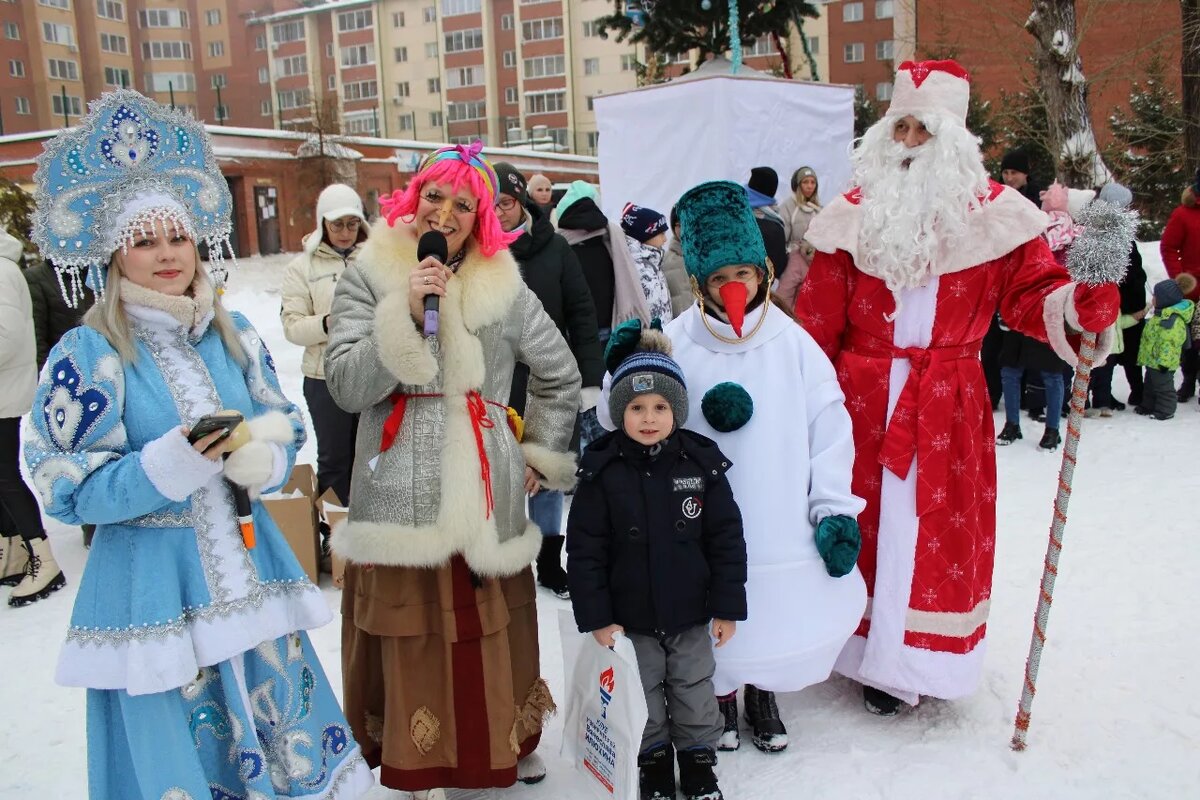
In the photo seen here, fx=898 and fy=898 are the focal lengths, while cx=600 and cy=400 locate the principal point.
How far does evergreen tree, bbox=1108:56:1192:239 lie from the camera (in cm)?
1558

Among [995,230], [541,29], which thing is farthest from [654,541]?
[541,29]

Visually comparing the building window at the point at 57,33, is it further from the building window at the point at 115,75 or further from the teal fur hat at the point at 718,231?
the teal fur hat at the point at 718,231

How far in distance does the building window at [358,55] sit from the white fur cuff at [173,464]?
2130 inches

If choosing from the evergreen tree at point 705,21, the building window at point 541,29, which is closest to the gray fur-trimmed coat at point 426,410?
the evergreen tree at point 705,21

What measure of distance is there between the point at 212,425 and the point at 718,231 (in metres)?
1.63

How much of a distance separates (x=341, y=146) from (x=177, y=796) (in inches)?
935

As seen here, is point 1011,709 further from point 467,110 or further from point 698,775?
point 467,110

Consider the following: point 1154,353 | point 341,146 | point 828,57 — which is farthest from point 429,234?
point 828,57

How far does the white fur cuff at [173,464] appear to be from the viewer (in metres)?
1.99

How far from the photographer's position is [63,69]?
4744 centimetres

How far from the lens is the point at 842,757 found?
3023mm

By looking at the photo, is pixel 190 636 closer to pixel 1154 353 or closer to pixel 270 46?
pixel 1154 353

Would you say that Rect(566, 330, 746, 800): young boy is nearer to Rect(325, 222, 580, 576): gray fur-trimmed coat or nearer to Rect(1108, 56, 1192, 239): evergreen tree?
Rect(325, 222, 580, 576): gray fur-trimmed coat

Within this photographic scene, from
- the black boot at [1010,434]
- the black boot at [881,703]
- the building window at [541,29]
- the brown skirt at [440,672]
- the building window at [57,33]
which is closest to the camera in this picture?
the brown skirt at [440,672]
